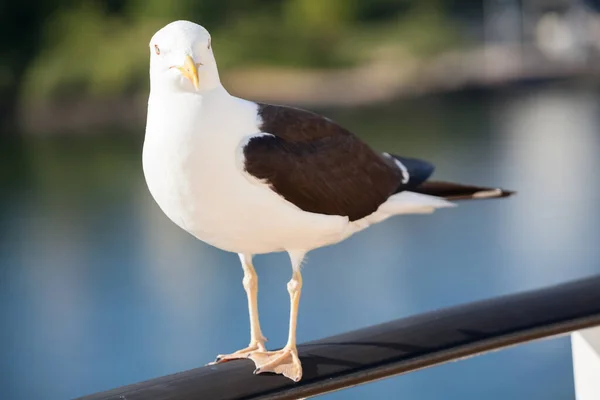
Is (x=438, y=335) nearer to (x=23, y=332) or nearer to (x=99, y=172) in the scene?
(x=23, y=332)

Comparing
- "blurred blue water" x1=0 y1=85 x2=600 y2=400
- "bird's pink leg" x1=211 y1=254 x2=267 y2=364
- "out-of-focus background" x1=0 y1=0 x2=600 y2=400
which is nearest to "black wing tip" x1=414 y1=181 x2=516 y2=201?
"bird's pink leg" x1=211 y1=254 x2=267 y2=364

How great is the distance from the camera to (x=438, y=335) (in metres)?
0.94

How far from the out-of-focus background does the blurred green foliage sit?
0.05ft

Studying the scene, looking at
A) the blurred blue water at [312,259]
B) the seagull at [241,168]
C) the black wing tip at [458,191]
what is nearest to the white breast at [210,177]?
the seagull at [241,168]

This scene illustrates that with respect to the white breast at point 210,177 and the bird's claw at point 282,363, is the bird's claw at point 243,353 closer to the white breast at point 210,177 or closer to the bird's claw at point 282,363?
the bird's claw at point 282,363

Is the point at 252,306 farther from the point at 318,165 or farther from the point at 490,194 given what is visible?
the point at 490,194

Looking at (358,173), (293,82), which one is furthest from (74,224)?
(358,173)

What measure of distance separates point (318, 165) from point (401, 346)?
19 cm

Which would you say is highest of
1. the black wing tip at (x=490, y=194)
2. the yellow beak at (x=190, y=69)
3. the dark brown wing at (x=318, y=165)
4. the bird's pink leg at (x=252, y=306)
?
the yellow beak at (x=190, y=69)

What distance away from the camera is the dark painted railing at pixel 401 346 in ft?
2.80

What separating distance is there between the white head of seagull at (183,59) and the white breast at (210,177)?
14 millimetres

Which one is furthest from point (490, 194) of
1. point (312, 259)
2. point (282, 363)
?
point (312, 259)

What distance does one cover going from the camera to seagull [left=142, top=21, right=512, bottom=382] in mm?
846

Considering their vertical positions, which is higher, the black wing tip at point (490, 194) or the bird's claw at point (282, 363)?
the black wing tip at point (490, 194)
